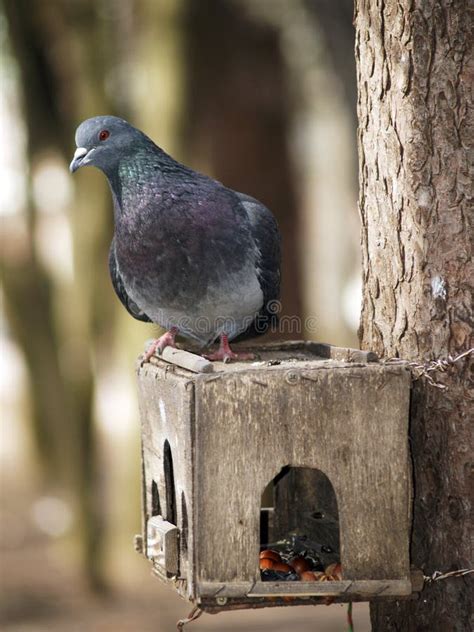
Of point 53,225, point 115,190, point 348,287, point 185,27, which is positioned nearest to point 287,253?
point 185,27

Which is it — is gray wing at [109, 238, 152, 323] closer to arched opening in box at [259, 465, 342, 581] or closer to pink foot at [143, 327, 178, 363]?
pink foot at [143, 327, 178, 363]

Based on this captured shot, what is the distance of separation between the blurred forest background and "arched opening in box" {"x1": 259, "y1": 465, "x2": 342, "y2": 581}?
12.7 feet

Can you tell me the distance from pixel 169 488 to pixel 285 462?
1.79 feet

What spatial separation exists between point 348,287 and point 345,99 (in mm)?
9111

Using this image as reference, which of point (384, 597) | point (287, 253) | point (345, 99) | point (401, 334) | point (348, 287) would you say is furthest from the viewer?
point (348, 287)

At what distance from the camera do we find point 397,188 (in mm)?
3408

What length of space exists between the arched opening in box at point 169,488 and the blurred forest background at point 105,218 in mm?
4241

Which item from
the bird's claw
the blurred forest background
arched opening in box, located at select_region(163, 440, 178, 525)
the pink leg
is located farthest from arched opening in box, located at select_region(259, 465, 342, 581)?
the blurred forest background

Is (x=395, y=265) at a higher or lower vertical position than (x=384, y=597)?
higher

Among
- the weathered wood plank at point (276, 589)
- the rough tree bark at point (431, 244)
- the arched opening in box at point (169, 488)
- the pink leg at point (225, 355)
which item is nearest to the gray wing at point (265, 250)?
the pink leg at point (225, 355)

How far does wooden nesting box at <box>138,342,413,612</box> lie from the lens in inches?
122

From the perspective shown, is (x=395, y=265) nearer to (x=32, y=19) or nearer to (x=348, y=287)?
(x=32, y=19)

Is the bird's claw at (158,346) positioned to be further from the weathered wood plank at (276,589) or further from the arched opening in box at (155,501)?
the weathered wood plank at (276,589)

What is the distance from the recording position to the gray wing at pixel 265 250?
4.16 metres
